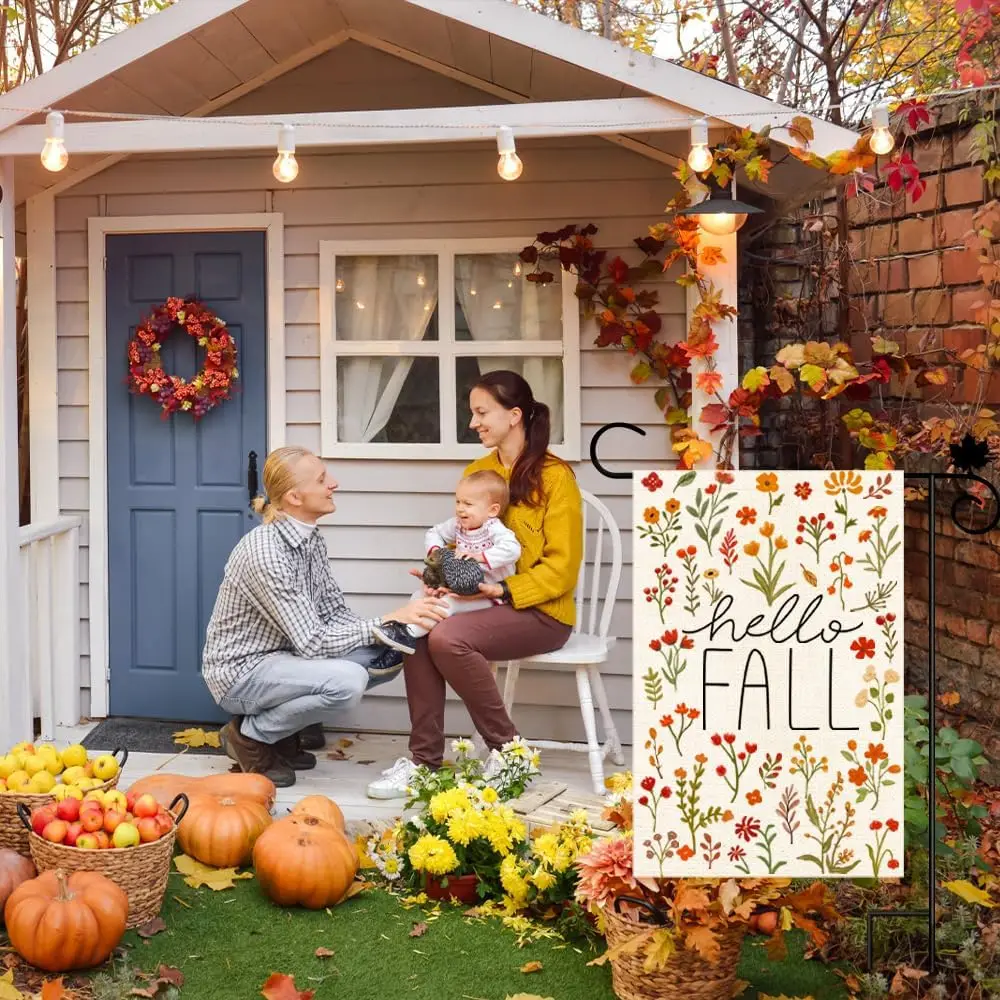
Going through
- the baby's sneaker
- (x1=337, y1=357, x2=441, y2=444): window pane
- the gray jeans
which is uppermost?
(x1=337, y1=357, x2=441, y2=444): window pane

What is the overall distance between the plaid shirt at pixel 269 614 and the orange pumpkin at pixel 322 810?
1.80 feet

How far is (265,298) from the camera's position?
5.04 metres

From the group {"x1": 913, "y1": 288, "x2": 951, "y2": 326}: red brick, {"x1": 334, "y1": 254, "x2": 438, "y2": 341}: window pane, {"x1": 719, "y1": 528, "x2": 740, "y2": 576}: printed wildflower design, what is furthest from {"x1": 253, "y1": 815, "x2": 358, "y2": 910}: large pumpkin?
{"x1": 913, "y1": 288, "x2": 951, "y2": 326}: red brick

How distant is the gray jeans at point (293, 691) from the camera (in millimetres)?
4168

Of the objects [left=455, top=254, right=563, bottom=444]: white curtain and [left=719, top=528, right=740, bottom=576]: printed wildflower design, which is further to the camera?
[left=455, top=254, right=563, bottom=444]: white curtain

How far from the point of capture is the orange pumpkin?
3.77 meters

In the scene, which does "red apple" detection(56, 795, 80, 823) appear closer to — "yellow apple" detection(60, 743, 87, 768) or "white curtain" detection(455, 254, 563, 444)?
"yellow apple" detection(60, 743, 87, 768)

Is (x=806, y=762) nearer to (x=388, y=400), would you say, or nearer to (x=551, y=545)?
(x=551, y=545)

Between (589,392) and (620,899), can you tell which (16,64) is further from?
(620,899)

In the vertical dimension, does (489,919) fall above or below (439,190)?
below

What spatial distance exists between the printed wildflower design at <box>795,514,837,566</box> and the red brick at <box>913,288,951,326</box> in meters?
2.09

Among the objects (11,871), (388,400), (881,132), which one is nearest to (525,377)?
(388,400)

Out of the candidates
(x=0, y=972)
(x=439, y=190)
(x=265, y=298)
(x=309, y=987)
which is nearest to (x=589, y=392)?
(x=439, y=190)

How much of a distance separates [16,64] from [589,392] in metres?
5.88
